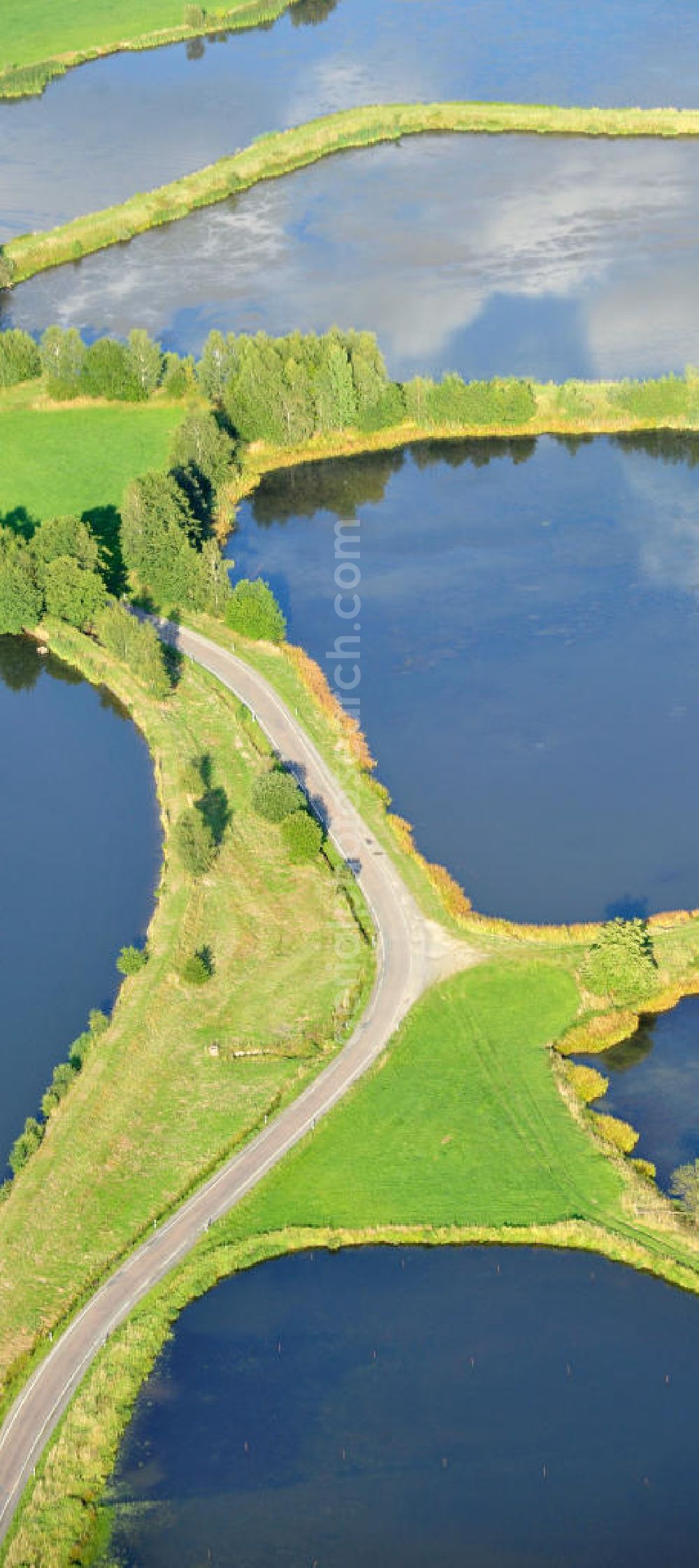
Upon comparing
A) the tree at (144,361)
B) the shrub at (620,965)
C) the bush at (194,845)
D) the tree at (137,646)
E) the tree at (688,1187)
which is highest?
the tree at (144,361)

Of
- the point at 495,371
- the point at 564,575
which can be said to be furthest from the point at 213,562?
the point at 495,371

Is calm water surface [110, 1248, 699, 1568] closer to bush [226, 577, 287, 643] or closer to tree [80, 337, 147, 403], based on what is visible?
bush [226, 577, 287, 643]

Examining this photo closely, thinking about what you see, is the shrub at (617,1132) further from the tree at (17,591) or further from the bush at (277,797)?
the tree at (17,591)

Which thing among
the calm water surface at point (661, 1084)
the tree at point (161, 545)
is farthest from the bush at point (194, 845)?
the tree at point (161, 545)

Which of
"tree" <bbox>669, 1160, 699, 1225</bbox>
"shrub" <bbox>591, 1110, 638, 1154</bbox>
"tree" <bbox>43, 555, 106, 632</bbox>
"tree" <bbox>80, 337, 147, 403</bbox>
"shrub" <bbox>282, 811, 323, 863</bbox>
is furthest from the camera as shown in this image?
"tree" <bbox>80, 337, 147, 403</bbox>

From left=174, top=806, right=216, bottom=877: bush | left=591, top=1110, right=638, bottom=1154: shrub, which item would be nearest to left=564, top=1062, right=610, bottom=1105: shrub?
left=591, top=1110, right=638, bottom=1154: shrub

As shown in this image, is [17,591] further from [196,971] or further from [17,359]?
[196,971]
